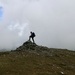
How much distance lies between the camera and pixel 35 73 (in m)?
48.9

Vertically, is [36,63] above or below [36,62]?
below

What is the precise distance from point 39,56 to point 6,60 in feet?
25.5

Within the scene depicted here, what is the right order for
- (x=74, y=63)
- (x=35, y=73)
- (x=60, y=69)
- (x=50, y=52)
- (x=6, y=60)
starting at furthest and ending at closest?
1. (x=50, y=52)
2. (x=74, y=63)
3. (x=6, y=60)
4. (x=60, y=69)
5. (x=35, y=73)

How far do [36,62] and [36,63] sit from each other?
76 centimetres

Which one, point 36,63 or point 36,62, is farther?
point 36,62

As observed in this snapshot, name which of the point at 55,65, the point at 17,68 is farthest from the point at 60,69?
the point at 17,68

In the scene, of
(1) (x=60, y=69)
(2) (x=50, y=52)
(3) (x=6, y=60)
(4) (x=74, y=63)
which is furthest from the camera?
(2) (x=50, y=52)

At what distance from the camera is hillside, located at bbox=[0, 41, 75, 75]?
5022 cm

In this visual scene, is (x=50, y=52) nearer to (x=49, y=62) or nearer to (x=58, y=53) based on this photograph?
(x=58, y=53)

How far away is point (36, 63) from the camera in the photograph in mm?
55688

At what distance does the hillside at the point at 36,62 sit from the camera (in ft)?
165

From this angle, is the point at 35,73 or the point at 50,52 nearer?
the point at 35,73

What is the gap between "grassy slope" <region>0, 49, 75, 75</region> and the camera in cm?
5012

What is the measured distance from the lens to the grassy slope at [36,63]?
50.1m
